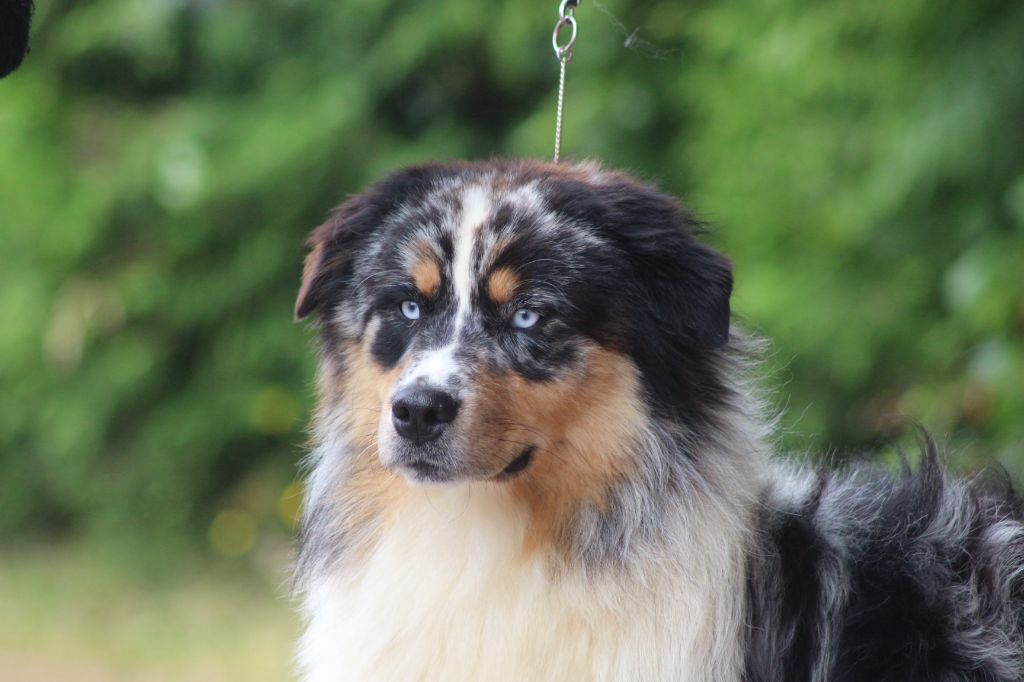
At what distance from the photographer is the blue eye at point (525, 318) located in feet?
10.2

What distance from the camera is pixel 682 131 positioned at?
21.5ft

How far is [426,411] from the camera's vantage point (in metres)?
2.92

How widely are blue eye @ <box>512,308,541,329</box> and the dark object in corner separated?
123 centimetres

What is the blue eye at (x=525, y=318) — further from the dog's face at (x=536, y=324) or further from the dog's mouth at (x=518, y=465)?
the dog's mouth at (x=518, y=465)

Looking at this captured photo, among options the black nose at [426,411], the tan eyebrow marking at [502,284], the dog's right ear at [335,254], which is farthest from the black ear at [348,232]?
the black nose at [426,411]

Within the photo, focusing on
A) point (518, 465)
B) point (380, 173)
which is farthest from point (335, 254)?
point (380, 173)

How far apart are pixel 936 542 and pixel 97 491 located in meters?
5.86

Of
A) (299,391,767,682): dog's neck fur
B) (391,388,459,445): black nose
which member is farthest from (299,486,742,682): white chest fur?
(391,388,459,445): black nose

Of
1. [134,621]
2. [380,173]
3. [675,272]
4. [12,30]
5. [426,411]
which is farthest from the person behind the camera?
[134,621]

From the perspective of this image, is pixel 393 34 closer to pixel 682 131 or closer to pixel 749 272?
pixel 682 131

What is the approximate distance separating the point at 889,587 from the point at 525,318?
1077 mm

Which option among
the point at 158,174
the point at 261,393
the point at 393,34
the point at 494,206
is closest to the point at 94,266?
the point at 158,174

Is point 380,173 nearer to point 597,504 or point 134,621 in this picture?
point 134,621

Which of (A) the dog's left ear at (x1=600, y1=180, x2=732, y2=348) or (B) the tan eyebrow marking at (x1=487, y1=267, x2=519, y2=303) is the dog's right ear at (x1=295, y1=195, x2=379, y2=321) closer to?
(B) the tan eyebrow marking at (x1=487, y1=267, x2=519, y2=303)
